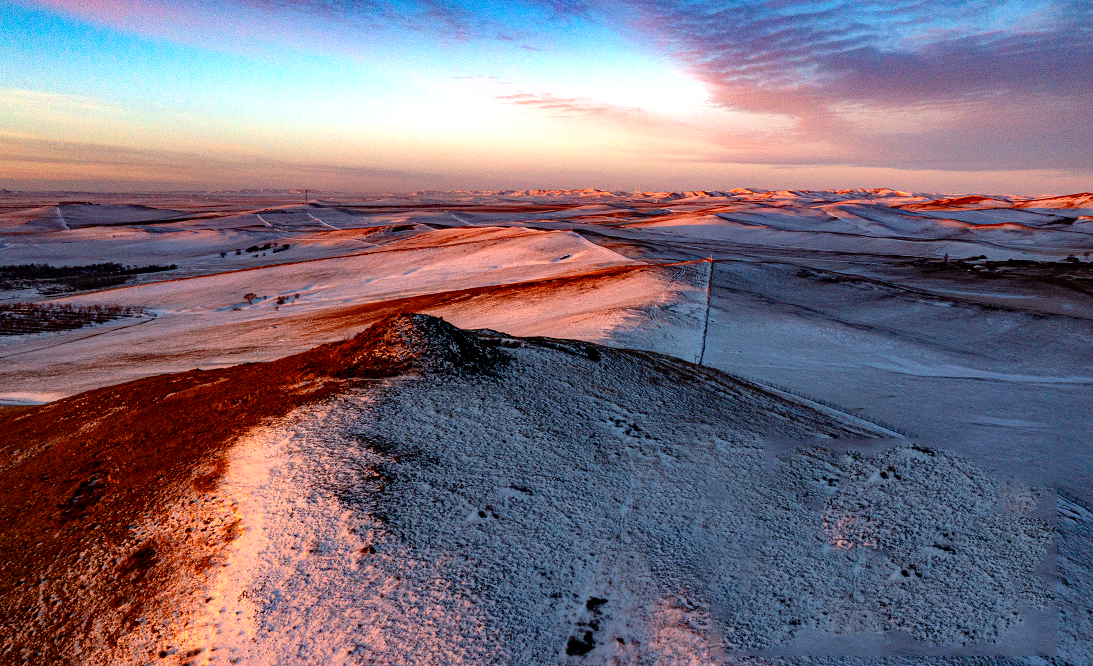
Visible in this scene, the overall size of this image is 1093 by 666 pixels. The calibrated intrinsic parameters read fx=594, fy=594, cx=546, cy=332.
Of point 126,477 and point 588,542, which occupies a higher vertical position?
point 588,542

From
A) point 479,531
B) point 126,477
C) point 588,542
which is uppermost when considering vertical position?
point 479,531

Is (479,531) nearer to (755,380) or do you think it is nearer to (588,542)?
(588,542)

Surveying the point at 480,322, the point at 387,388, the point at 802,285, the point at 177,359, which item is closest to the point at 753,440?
the point at 387,388

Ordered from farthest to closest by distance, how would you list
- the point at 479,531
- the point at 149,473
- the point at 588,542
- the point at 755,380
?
the point at 755,380 < the point at 149,473 < the point at 588,542 < the point at 479,531

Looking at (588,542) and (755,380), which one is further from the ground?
(755,380)

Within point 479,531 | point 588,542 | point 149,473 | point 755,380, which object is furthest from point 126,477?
point 755,380

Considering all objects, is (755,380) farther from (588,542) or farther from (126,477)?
(126,477)

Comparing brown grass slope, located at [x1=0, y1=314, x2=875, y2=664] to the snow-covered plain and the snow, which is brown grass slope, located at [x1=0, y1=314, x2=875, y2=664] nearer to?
the snow

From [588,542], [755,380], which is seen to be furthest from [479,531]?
[755,380]

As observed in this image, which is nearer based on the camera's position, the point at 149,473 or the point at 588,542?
the point at 588,542

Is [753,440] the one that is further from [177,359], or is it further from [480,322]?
[177,359]

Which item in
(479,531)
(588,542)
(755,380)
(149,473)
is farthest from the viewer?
(755,380)
